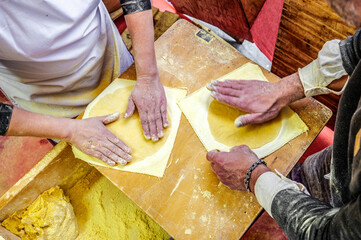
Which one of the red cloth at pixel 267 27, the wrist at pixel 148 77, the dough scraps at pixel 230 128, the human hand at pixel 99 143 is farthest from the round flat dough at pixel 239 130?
the red cloth at pixel 267 27

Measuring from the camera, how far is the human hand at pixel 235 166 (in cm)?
131

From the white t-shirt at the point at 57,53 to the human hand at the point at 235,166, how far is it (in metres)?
0.92

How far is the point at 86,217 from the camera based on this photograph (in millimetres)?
1880

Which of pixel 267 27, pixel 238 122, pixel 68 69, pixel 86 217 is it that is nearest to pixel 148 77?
pixel 68 69

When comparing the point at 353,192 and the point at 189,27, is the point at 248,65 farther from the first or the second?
the point at 353,192

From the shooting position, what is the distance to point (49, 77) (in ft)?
5.17

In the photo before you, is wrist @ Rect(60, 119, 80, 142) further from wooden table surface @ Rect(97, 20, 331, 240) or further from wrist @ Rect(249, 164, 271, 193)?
wrist @ Rect(249, 164, 271, 193)

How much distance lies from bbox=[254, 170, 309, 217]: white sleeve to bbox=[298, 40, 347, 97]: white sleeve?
53cm

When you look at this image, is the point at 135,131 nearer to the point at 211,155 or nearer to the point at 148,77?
the point at 148,77

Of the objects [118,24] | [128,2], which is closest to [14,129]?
[128,2]

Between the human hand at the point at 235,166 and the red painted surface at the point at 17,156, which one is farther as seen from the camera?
the red painted surface at the point at 17,156

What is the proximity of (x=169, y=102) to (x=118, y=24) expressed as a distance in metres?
1.78

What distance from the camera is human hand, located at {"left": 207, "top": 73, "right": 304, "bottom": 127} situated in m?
1.46

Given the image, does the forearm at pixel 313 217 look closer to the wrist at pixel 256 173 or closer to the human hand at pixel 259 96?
the wrist at pixel 256 173
